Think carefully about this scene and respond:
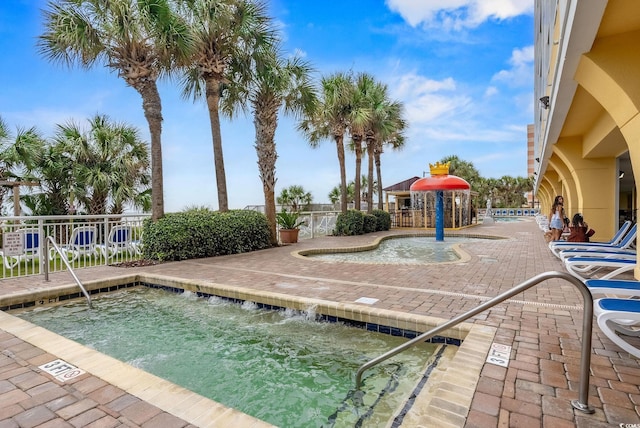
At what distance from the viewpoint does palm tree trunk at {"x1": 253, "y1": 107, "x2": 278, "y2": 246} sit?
444 inches

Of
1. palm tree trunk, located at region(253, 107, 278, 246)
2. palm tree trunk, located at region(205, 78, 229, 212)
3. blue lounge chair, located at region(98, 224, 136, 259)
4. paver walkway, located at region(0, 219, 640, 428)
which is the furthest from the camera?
palm tree trunk, located at region(253, 107, 278, 246)

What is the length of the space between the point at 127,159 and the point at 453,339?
14.1 m

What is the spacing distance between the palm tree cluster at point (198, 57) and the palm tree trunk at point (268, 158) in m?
0.03

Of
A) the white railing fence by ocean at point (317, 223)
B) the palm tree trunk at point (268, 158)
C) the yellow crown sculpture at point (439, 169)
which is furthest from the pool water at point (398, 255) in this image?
the yellow crown sculpture at point (439, 169)

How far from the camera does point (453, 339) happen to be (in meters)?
3.41

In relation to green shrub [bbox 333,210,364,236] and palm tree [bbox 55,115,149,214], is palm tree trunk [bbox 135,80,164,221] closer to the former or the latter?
palm tree [bbox 55,115,149,214]

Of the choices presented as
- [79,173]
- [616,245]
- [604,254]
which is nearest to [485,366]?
[604,254]

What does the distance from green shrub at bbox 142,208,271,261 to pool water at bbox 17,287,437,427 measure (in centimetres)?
290

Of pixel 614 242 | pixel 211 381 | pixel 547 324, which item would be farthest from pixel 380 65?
pixel 211 381

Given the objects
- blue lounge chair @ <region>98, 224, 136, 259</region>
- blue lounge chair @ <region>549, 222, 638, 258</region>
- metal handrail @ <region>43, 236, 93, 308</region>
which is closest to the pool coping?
metal handrail @ <region>43, 236, 93, 308</region>

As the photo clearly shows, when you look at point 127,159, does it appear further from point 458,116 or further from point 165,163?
point 458,116

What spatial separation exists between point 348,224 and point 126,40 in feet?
32.7

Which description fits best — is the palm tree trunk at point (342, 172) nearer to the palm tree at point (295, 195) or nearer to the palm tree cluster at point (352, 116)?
the palm tree cluster at point (352, 116)

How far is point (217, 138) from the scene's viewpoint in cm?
997
